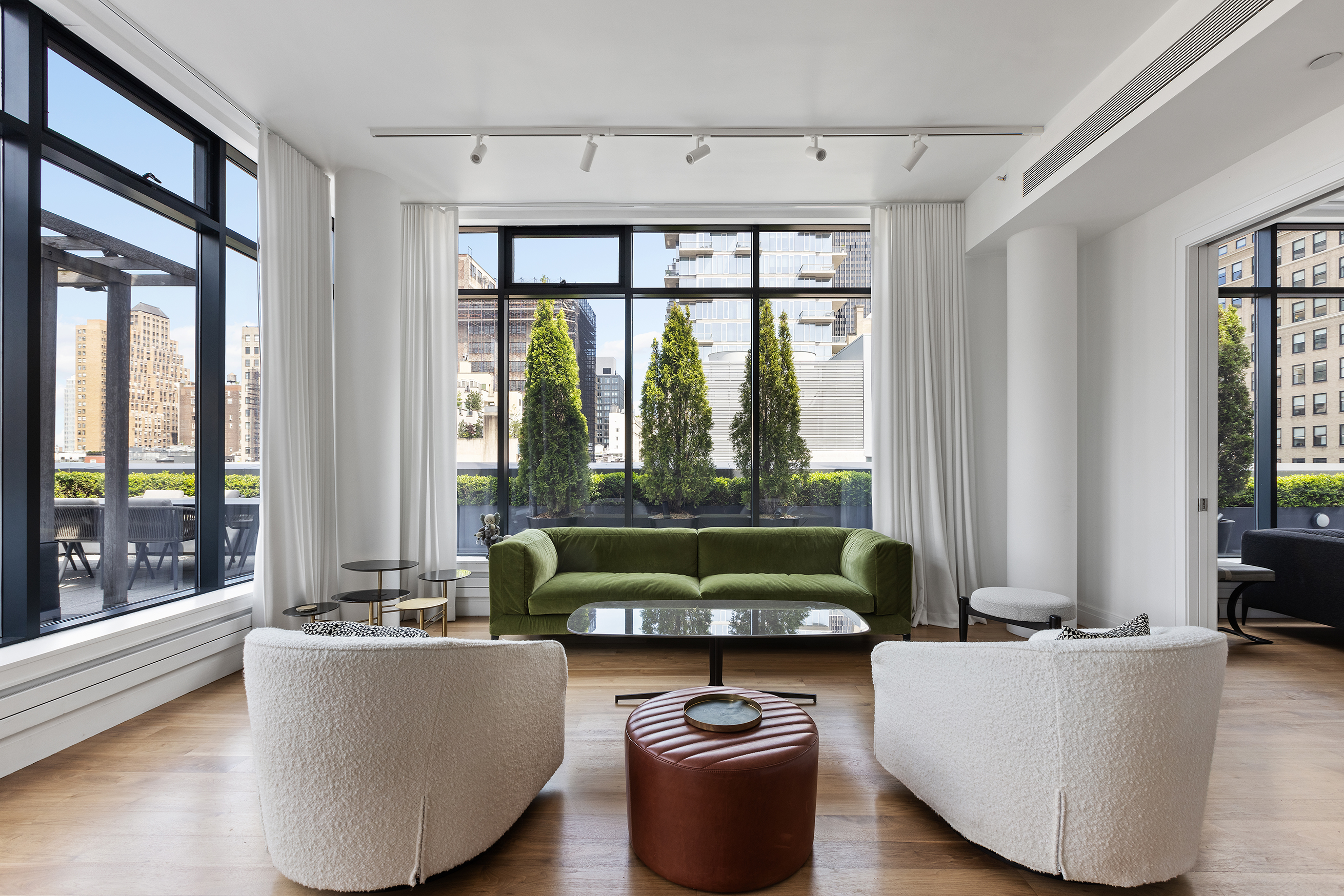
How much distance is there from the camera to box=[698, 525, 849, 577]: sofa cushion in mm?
4555

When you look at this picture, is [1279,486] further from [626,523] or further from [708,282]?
[626,523]

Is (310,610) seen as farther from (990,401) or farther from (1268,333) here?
(1268,333)

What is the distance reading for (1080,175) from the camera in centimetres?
350

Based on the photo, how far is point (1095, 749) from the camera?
1.65 meters

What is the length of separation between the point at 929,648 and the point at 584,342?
3813mm

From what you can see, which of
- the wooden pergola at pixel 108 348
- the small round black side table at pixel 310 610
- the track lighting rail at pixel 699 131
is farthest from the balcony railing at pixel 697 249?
the small round black side table at pixel 310 610

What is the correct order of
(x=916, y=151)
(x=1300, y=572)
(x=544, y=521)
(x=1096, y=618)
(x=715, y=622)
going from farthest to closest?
(x=544, y=521)
(x=1096, y=618)
(x=1300, y=572)
(x=916, y=151)
(x=715, y=622)

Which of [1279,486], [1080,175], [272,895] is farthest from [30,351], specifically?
[1279,486]

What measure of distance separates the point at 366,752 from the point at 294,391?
288 centimetres

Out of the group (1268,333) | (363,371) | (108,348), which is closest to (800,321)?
(363,371)

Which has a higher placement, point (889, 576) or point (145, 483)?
point (145, 483)

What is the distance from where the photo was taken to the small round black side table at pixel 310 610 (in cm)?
360

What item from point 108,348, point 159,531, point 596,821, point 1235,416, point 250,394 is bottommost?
point 596,821

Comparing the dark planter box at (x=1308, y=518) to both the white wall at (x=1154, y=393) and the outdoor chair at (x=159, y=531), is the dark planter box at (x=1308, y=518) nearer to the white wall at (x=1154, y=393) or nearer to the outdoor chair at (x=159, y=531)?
the white wall at (x=1154, y=393)
